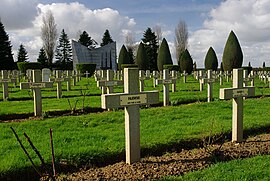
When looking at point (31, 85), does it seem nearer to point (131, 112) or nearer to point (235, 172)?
point (131, 112)

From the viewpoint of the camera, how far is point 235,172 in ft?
12.5

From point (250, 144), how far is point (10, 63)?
44361mm

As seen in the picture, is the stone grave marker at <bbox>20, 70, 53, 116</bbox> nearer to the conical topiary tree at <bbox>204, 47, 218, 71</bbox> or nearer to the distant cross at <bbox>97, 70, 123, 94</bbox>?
the distant cross at <bbox>97, 70, 123, 94</bbox>

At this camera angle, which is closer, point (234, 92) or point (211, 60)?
point (234, 92)

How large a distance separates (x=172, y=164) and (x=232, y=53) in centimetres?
3011

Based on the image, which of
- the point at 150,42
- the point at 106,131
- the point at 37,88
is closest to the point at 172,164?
the point at 106,131

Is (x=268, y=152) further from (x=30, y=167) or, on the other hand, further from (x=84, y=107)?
(x=84, y=107)

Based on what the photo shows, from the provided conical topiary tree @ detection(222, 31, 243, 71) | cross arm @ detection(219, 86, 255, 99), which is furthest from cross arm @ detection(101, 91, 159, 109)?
conical topiary tree @ detection(222, 31, 243, 71)

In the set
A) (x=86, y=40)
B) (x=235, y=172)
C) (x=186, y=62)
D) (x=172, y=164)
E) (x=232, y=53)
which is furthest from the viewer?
(x=86, y=40)

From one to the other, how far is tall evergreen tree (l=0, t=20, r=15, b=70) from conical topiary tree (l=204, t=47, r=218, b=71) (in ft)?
88.3

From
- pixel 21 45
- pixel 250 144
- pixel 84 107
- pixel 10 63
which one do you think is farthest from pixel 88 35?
pixel 250 144

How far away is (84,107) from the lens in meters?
9.08

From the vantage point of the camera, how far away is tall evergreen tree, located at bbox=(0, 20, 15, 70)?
144 ft

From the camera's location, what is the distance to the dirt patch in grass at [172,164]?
151 inches
